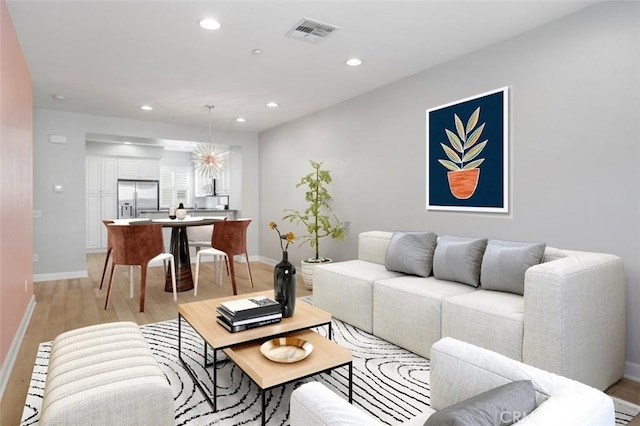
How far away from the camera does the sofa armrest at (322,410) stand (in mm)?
878

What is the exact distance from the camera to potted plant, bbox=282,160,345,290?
490 cm

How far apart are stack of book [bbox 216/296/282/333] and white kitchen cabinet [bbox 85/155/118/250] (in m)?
7.38

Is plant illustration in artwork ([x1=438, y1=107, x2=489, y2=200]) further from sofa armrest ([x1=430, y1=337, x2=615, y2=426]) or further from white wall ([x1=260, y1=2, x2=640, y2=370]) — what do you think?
sofa armrest ([x1=430, y1=337, x2=615, y2=426])

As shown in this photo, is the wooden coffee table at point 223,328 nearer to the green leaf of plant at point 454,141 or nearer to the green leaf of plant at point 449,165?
the green leaf of plant at point 449,165

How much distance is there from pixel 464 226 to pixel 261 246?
442cm

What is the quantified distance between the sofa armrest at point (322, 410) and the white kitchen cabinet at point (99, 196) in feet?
28.8

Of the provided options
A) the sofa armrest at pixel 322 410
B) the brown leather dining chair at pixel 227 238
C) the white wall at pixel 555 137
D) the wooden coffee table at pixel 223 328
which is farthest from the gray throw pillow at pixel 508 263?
the brown leather dining chair at pixel 227 238

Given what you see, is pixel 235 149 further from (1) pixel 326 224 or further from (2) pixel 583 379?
(2) pixel 583 379

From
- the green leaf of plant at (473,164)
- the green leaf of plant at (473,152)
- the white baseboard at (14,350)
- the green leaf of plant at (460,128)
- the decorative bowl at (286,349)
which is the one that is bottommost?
the white baseboard at (14,350)

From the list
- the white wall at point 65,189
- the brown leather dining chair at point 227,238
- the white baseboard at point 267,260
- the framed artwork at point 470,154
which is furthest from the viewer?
the white baseboard at point 267,260

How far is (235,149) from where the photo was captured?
7320mm

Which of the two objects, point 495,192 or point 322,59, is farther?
point 322,59

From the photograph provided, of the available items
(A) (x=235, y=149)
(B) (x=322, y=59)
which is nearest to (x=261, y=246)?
(A) (x=235, y=149)

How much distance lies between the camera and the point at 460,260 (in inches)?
118
